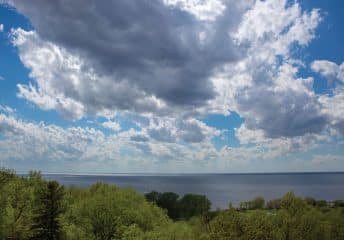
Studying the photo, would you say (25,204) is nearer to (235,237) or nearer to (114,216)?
(114,216)

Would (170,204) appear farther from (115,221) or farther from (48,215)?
(48,215)

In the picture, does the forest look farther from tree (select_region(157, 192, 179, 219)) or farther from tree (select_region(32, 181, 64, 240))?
tree (select_region(157, 192, 179, 219))

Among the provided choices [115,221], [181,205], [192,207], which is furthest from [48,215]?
[192,207]

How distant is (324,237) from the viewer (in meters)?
53.4

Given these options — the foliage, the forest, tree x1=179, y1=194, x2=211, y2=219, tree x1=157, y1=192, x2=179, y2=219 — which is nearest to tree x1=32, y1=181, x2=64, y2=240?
the forest

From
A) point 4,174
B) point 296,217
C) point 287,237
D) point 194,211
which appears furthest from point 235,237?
point 194,211

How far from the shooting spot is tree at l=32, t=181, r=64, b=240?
47625 mm

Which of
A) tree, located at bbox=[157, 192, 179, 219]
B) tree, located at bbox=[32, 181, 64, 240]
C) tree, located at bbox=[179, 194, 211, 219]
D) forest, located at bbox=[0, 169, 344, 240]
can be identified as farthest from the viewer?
tree, located at bbox=[157, 192, 179, 219]

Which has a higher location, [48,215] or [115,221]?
[48,215]

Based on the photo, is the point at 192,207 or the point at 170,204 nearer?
the point at 192,207

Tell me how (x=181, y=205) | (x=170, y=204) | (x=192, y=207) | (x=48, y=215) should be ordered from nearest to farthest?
(x=48, y=215)
(x=192, y=207)
(x=181, y=205)
(x=170, y=204)

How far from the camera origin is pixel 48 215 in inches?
1891

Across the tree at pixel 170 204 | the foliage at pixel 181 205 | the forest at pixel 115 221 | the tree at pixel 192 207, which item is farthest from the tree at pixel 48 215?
the tree at pixel 192 207

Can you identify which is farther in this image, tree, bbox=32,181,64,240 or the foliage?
the foliage
